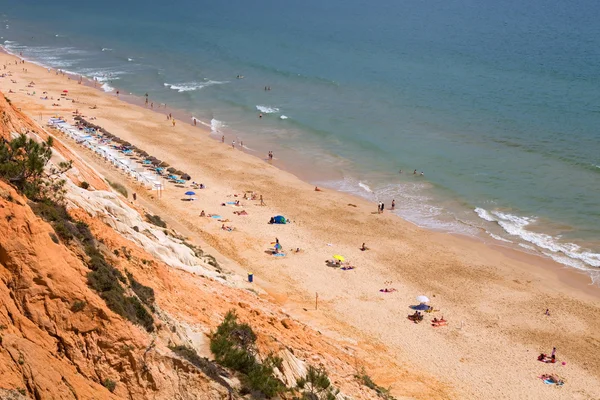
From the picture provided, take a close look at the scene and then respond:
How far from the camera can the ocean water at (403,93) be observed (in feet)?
156

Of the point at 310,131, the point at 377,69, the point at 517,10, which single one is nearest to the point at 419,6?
the point at 517,10

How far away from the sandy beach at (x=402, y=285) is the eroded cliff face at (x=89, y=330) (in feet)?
28.3

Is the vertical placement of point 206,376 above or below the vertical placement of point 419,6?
below

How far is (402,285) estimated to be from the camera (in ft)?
115

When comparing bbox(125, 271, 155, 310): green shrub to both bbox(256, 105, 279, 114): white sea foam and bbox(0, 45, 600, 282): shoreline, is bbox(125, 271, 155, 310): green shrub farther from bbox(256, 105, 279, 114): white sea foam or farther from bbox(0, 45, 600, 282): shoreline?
bbox(256, 105, 279, 114): white sea foam

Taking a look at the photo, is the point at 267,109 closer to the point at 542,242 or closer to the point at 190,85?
the point at 190,85

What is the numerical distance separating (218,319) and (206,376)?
5135 mm

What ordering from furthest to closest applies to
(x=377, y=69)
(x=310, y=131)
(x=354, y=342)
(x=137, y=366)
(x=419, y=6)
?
(x=419, y=6), (x=377, y=69), (x=310, y=131), (x=354, y=342), (x=137, y=366)

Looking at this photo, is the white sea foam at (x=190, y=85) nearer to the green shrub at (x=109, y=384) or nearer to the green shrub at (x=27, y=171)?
the green shrub at (x=27, y=171)

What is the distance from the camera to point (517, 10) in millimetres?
Answer: 148250

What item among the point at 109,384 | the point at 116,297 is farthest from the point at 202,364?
the point at 116,297

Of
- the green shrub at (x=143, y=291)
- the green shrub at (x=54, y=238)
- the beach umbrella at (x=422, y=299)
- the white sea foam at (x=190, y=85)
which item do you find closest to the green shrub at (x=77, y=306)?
the green shrub at (x=54, y=238)

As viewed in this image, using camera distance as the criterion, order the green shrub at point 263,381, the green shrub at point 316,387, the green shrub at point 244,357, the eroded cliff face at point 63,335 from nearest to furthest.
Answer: the eroded cliff face at point 63,335
the green shrub at point 263,381
the green shrub at point 244,357
the green shrub at point 316,387

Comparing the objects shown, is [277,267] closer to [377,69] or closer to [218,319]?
[218,319]
